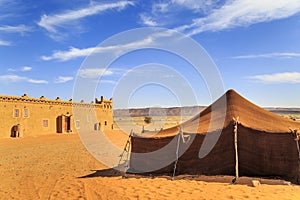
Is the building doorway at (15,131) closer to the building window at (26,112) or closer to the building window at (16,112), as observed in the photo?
the building window at (16,112)

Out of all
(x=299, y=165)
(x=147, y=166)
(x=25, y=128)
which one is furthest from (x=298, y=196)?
(x=25, y=128)

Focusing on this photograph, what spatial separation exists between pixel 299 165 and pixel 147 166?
5943 mm

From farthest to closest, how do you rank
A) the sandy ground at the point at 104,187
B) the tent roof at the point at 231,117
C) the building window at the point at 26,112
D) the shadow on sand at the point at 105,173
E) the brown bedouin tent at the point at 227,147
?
the building window at the point at 26,112 < the tent roof at the point at 231,117 < the shadow on sand at the point at 105,173 < the brown bedouin tent at the point at 227,147 < the sandy ground at the point at 104,187

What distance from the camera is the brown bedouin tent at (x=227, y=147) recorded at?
10.2m

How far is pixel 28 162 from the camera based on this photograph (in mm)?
15898

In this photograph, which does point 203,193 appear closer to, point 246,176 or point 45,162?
point 246,176

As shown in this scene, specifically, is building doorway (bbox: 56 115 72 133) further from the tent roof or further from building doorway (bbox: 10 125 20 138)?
the tent roof

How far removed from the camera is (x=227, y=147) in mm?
10961

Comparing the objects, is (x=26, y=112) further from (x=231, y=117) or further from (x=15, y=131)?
(x=231, y=117)

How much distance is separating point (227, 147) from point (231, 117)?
1.81 m

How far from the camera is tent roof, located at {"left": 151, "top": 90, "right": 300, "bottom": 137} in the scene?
12405 millimetres

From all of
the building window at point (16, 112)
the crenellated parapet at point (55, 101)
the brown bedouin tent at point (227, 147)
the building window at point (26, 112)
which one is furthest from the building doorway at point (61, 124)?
the brown bedouin tent at point (227, 147)

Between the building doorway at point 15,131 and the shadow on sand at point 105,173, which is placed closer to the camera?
the shadow on sand at point 105,173

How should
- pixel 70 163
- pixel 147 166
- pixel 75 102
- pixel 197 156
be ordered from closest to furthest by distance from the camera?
pixel 197 156 → pixel 147 166 → pixel 70 163 → pixel 75 102
